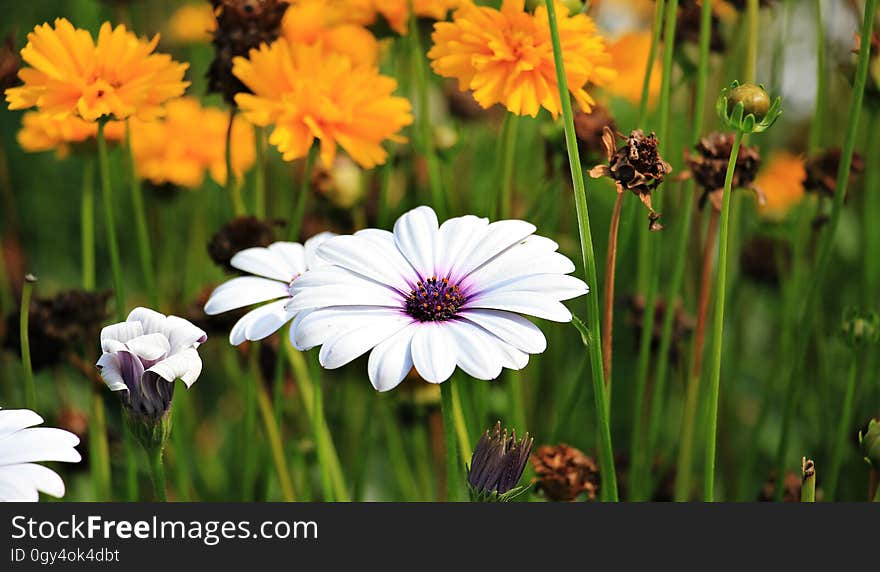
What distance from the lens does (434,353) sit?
0.41m

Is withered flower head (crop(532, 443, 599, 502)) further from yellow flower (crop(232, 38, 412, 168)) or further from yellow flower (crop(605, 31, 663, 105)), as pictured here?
yellow flower (crop(605, 31, 663, 105))

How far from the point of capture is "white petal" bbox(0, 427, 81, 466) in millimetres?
394

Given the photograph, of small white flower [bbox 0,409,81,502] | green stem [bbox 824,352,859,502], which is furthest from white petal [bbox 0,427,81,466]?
green stem [bbox 824,352,859,502]

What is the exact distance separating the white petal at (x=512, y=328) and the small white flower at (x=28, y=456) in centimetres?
17

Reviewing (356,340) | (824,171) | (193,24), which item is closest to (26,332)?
(356,340)

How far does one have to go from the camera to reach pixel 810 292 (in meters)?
0.62

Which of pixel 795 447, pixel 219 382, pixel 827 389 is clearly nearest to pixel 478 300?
pixel 827 389

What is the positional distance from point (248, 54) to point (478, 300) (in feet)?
0.85

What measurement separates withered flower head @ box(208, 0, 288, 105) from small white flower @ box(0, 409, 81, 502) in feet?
0.88

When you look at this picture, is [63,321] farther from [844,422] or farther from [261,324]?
[844,422]

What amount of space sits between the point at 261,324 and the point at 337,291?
5cm

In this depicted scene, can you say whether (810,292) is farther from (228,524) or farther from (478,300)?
(228,524)

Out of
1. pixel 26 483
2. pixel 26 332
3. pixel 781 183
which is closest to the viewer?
pixel 26 483

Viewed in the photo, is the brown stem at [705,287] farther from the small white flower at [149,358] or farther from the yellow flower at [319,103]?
the small white flower at [149,358]
